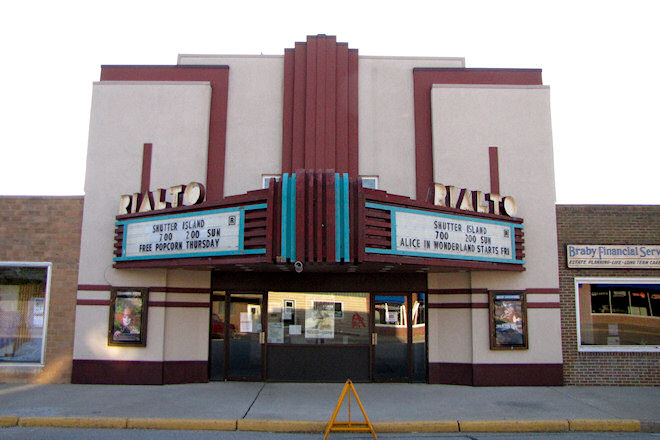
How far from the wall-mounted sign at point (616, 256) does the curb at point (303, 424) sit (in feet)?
15.4

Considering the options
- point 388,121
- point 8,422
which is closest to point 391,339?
point 388,121

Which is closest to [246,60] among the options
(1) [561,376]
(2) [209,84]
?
(2) [209,84]

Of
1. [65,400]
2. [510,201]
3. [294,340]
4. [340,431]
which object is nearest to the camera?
[340,431]

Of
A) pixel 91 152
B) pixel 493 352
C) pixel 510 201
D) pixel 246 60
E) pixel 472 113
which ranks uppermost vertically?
pixel 246 60

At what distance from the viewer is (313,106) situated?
593 inches

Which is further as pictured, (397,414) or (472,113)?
(472,113)

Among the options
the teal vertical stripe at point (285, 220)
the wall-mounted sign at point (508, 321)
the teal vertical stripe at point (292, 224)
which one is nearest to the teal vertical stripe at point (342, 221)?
the teal vertical stripe at point (292, 224)

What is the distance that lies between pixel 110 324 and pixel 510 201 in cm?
985

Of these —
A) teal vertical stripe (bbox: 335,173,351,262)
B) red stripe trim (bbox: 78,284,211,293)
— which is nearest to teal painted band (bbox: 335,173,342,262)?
teal vertical stripe (bbox: 335,173,351,262)

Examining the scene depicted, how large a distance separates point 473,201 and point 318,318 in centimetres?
476

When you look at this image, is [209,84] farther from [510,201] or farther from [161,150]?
[510,201]

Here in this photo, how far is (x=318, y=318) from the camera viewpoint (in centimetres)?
1463

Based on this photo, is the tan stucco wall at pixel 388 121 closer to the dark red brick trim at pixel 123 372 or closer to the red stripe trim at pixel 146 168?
the red stripe trim at pixel 146 168

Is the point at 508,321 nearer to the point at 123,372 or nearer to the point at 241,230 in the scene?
the point at 241,230
